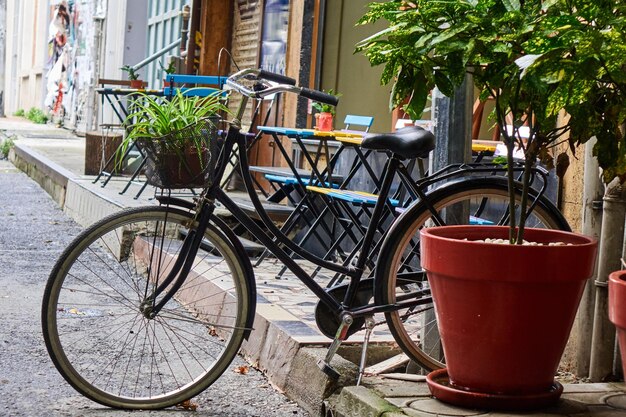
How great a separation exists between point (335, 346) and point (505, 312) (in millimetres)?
821

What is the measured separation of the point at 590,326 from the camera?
4.08m

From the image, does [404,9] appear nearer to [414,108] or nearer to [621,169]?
[414,108]

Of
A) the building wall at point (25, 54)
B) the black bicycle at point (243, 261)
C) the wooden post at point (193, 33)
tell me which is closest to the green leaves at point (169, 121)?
the black bicycle at point (243, 261)

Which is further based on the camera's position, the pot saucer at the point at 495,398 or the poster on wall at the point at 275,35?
the poster on wall at the point at 275,35

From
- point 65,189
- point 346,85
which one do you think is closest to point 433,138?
point 346,85

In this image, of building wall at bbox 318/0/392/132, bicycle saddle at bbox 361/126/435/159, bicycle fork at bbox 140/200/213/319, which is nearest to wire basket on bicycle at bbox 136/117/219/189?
bicycle fork at bbox 140/200/213/319

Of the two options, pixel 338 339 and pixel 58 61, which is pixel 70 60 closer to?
pixel 58 61

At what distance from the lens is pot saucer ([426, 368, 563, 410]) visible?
3.36m

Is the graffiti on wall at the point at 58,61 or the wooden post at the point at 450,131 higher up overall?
the graffiti on wall at the point at 58,61

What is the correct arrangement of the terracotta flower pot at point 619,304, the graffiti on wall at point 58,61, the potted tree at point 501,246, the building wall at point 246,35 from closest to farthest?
1. the terracotta flower pot at point 619,304
2. the potted tree at point 501,246
3. the building wall at point 246,35
4. the graffiti on wall at point 58,61

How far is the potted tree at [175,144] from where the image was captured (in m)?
3.81

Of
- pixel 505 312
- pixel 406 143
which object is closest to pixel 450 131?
pixel 406 143

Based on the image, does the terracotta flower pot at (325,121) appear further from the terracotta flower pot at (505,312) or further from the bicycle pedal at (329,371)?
the terracotta flower pot at (505,312)

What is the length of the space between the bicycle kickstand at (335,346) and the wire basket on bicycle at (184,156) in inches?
27.6
